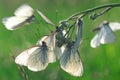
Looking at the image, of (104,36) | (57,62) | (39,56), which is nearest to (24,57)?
(39,56)

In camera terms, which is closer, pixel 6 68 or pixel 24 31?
pixel 6 68

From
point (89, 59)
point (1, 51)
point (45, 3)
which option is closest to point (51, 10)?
point (45, 3)

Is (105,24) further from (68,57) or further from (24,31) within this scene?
(24,31)

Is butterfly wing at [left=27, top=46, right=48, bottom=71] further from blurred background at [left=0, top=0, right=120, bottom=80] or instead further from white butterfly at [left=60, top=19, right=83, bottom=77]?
blurred background at [left=0, top=0, right=120, bottom=80]

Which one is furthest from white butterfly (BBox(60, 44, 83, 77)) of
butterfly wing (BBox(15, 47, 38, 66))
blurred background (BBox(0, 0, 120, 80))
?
blurred background (BBox(0, 0, 120, 80))

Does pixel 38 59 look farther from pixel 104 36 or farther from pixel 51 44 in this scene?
pixel 104 36

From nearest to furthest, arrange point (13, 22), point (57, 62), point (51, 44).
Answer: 1. point (51, 44)
2. point (13, 22)
3. point (57, 62)
